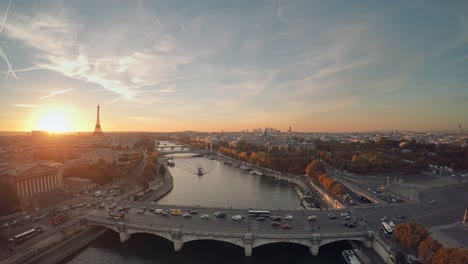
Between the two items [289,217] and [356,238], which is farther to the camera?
[289,217]

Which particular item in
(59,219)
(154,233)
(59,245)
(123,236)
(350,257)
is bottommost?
(350,257)

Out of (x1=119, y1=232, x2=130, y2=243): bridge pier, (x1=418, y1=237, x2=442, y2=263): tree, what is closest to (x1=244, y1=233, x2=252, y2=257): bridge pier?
(x1=119, y1=232, x2=130, y2=243): bridge pier

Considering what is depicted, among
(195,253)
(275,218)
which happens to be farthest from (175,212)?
(275,218)

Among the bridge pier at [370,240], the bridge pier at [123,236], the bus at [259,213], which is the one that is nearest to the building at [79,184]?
the bridge pier at [123,236]

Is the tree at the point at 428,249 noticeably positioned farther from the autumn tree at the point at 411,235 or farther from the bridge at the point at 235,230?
the bridge at the point at 235,230

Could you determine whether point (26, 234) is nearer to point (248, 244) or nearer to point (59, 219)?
point (59, 219)

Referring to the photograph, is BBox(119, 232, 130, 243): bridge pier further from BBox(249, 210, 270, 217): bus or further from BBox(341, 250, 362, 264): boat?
BBox(341, 250, 362, 264): boat
